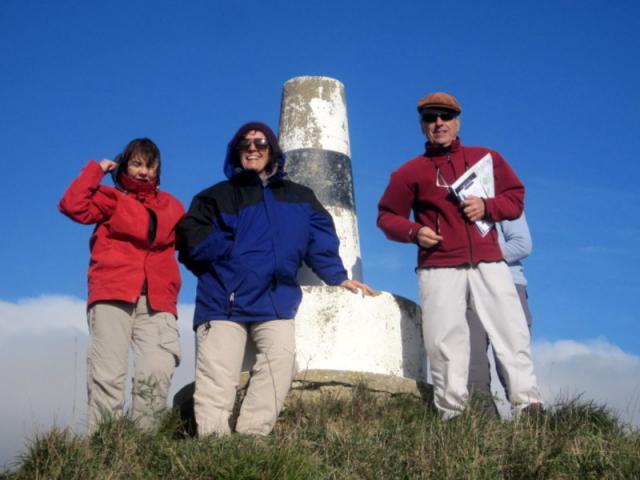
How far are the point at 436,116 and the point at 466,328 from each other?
159 centimetres

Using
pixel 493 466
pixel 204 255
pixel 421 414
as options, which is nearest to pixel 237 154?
pixel 204 255

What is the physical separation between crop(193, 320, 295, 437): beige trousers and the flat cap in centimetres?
199

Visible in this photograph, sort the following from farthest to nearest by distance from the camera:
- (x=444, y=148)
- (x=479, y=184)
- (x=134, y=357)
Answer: (x=444, y=148) < (x=479, y=184) < (x=134, y=357)

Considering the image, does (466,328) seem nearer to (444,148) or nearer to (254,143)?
(444,148)

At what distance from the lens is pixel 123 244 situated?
19.6 feet

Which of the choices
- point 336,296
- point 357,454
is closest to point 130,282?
point 336,296

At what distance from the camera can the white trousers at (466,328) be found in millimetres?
5922

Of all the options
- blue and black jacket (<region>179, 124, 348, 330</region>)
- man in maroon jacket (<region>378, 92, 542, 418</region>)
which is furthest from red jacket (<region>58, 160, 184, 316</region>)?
man in maroon jacket (<region>378, 92, 542, 418</region>)

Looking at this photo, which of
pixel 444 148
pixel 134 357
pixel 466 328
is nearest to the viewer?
pixel 134 357

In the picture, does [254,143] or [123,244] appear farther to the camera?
[254,143]

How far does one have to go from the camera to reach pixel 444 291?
6.12m

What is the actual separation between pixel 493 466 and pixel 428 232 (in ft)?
6.24

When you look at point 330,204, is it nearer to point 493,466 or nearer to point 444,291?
point 444,291

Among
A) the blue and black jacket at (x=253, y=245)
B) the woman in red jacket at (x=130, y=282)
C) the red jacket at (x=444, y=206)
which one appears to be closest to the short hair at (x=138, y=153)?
the woman in red jacket at (x=130, y=282)
